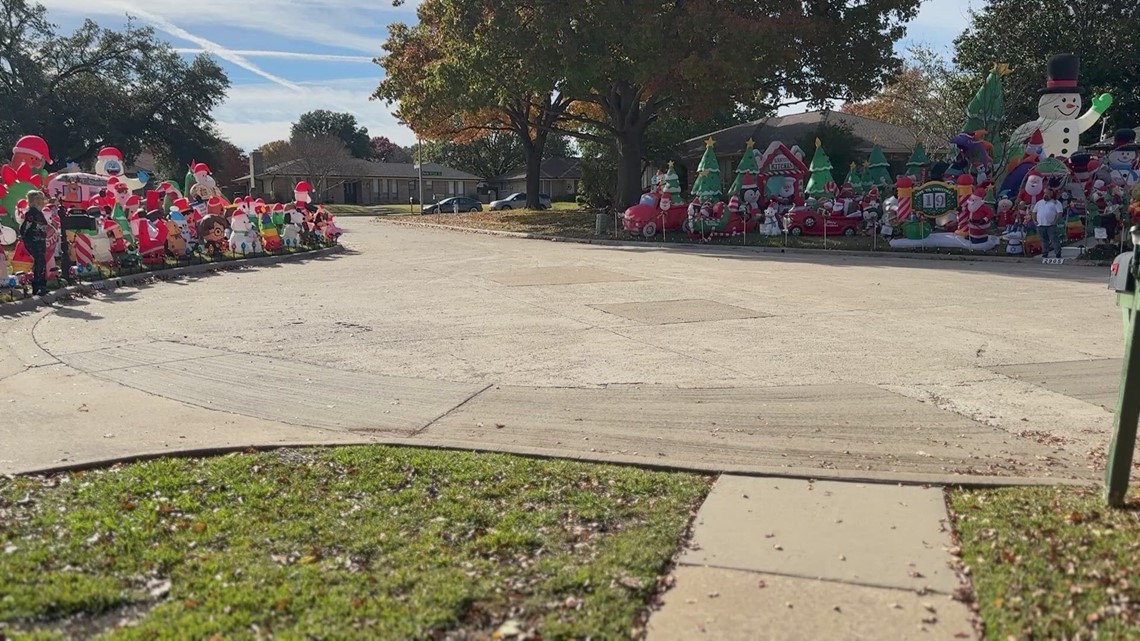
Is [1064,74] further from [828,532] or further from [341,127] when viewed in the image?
[341,127]

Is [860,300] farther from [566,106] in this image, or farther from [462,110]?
[566,106]

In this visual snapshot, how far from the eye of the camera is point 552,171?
274 ft

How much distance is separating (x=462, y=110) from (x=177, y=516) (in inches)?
1209

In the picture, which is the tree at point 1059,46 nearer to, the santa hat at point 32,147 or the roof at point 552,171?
the santa hat at point 32,147

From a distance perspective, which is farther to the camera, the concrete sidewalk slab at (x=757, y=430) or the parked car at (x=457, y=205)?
the parked car at (x=457, y=205)

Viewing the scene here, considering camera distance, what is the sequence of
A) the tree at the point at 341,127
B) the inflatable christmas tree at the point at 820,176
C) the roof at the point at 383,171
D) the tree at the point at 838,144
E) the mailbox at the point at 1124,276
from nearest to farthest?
the mailbox at the point at 1124,276 < the inflatable christmas tree at the point at 820,176 < the tree at the point at 838,144 < the roof at the point at 383,171 < the tree at the point at 341,127

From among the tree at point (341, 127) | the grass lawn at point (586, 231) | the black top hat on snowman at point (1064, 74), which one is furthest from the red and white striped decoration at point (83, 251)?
the tree at point (341, 127)

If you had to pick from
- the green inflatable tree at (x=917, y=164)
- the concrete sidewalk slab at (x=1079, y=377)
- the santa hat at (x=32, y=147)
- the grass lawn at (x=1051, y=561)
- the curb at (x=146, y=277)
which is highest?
the green inflatable tree at (x=917, y=164)

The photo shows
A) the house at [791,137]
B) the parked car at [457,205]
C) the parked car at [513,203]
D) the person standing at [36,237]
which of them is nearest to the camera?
the person standing at [36,237]

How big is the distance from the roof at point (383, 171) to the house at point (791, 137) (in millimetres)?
36144

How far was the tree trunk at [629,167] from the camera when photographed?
3428cm

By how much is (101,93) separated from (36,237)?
154 ft

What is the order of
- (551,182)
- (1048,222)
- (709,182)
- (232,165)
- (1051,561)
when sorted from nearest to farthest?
(1051,561)
(1048,222)
(709,182)
(232,165)
(551,182)

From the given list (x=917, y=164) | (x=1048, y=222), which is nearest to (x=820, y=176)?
(x=917, y=164)
